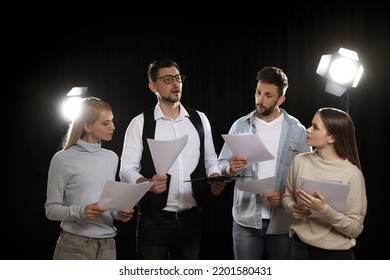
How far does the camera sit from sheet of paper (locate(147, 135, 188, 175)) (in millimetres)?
2758

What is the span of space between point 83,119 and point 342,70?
1.71m

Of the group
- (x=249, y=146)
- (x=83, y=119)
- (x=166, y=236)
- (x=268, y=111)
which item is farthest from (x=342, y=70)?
(x=83, y=119)

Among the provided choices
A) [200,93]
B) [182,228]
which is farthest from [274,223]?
[200,93]

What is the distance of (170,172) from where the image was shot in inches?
120

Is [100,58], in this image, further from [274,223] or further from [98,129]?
[274,223]

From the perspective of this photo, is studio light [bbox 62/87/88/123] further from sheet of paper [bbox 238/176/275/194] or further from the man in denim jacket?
sheet of paper [bbox 238/176/275/194]

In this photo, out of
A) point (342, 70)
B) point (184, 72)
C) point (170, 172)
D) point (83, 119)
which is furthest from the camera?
point (184, 72)

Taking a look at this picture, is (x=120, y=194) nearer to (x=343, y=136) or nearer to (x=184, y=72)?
(x=343, y=136)

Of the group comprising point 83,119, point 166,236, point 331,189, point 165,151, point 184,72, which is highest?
point 184,72

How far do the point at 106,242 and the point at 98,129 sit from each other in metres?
0.60

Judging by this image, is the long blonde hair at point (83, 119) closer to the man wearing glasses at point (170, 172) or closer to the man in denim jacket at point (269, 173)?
the man wearing glasses at point (170, 172)

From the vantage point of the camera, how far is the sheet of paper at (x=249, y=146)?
281cm

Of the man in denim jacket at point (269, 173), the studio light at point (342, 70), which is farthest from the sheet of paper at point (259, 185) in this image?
the studio light at point (342, 70)

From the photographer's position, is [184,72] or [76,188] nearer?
[76,188]
